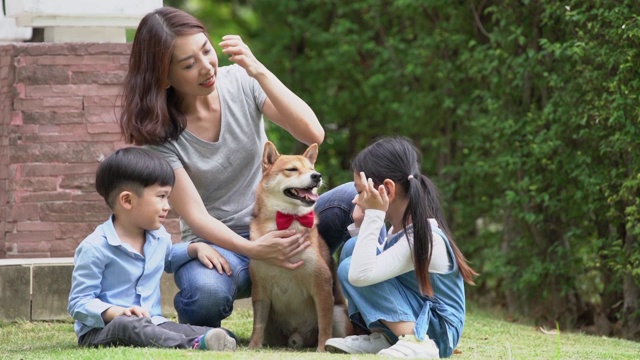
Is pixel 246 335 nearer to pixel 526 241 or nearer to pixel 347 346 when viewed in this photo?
pixel 347 346

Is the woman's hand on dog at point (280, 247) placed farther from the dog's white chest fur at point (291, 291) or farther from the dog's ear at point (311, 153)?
the dog's ear at point (311, 153)

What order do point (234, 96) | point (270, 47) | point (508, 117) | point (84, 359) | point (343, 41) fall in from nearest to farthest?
point (84, 359) < point (234, 96) < point (508, 117) < point (343, 41) < point (270, 47)

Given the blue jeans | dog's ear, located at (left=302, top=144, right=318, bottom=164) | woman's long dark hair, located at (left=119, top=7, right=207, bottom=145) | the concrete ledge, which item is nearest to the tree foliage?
the blue jeans

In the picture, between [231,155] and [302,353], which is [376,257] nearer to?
[302,353]

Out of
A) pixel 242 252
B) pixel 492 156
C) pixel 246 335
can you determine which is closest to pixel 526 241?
pixel 492 156

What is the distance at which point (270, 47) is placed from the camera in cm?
1377

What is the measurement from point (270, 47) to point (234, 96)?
8468 mm

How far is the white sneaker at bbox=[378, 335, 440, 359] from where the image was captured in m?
4.43

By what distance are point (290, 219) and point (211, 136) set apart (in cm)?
62

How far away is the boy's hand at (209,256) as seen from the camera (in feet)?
16.8

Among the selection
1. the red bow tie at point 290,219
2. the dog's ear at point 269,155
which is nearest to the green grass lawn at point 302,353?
the red bow tie at point 290,219

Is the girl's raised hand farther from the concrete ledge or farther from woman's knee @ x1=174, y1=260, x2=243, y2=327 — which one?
the concrete ledge

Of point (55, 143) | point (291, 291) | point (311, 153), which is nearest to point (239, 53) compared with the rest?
point (311, 153)

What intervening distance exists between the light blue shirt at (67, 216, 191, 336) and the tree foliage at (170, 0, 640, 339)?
3453mm
